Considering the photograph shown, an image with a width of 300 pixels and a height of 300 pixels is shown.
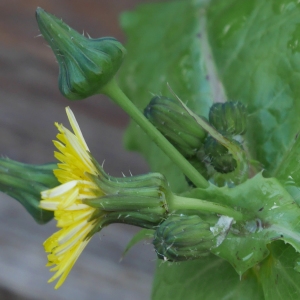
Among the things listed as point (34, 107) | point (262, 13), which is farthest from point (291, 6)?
point (34, 107)

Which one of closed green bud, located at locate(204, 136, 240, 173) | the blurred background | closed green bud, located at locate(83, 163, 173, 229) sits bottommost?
the blurred background

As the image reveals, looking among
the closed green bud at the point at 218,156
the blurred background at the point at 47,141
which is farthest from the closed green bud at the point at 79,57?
the blurred background at the point at 47,141

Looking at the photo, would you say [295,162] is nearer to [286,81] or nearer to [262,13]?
[286,81]

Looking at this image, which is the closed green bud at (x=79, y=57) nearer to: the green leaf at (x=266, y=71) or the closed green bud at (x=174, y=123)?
the closed green bud at (x=174, y=123)

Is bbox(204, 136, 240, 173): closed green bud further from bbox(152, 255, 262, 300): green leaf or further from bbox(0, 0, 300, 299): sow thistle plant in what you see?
bbox(152, 255, 262, 300): green leaf

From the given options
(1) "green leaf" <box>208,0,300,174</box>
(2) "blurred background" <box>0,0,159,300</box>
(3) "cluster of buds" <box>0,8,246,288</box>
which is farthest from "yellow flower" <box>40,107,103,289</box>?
(2) "blurred background" <box>0,0,159,300</box>

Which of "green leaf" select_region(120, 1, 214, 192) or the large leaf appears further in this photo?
"green leaf" select_region(120, 1, 214, 192)

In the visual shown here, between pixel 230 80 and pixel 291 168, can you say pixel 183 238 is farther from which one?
pixel 230 80
